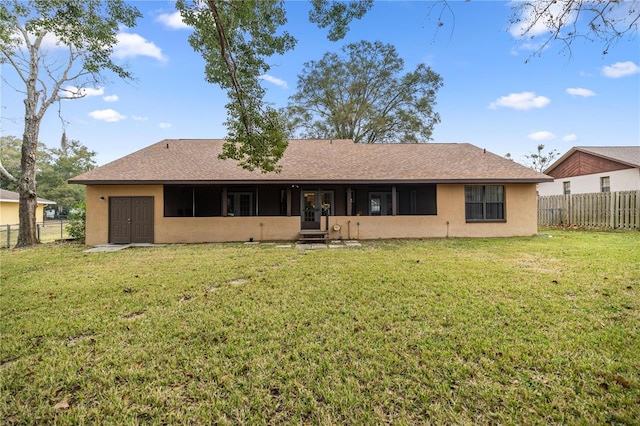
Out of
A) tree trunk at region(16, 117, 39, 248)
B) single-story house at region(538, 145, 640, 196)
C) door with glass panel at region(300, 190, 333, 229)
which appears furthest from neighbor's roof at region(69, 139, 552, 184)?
single-story house at region(538, 145, 640, 196)

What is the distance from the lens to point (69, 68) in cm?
1256

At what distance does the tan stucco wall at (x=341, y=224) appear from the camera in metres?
11.6

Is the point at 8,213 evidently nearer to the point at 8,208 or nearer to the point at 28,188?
the point at 8,208

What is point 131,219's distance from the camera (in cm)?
1172

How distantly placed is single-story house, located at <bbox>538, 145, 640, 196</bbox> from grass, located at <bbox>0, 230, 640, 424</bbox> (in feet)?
54.3

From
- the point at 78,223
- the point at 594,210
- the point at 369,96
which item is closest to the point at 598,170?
the point at 594,210

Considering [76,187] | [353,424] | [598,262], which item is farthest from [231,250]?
[76,187]

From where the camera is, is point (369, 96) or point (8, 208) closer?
point (8, 208)

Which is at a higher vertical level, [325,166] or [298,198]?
[325,166]

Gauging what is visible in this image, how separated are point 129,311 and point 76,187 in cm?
4588

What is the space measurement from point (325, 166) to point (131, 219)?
8232 millimetres

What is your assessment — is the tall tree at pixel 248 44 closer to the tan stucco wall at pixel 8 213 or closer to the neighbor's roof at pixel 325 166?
the neighbor's roof at pixel 325 166

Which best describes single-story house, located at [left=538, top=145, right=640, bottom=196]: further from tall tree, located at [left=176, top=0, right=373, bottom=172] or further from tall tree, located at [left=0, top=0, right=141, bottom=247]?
tall tree, located at [left=0, top=0, right=141, bottom=247]

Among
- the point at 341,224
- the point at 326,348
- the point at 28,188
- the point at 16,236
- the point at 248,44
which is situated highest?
the point at 248,44
